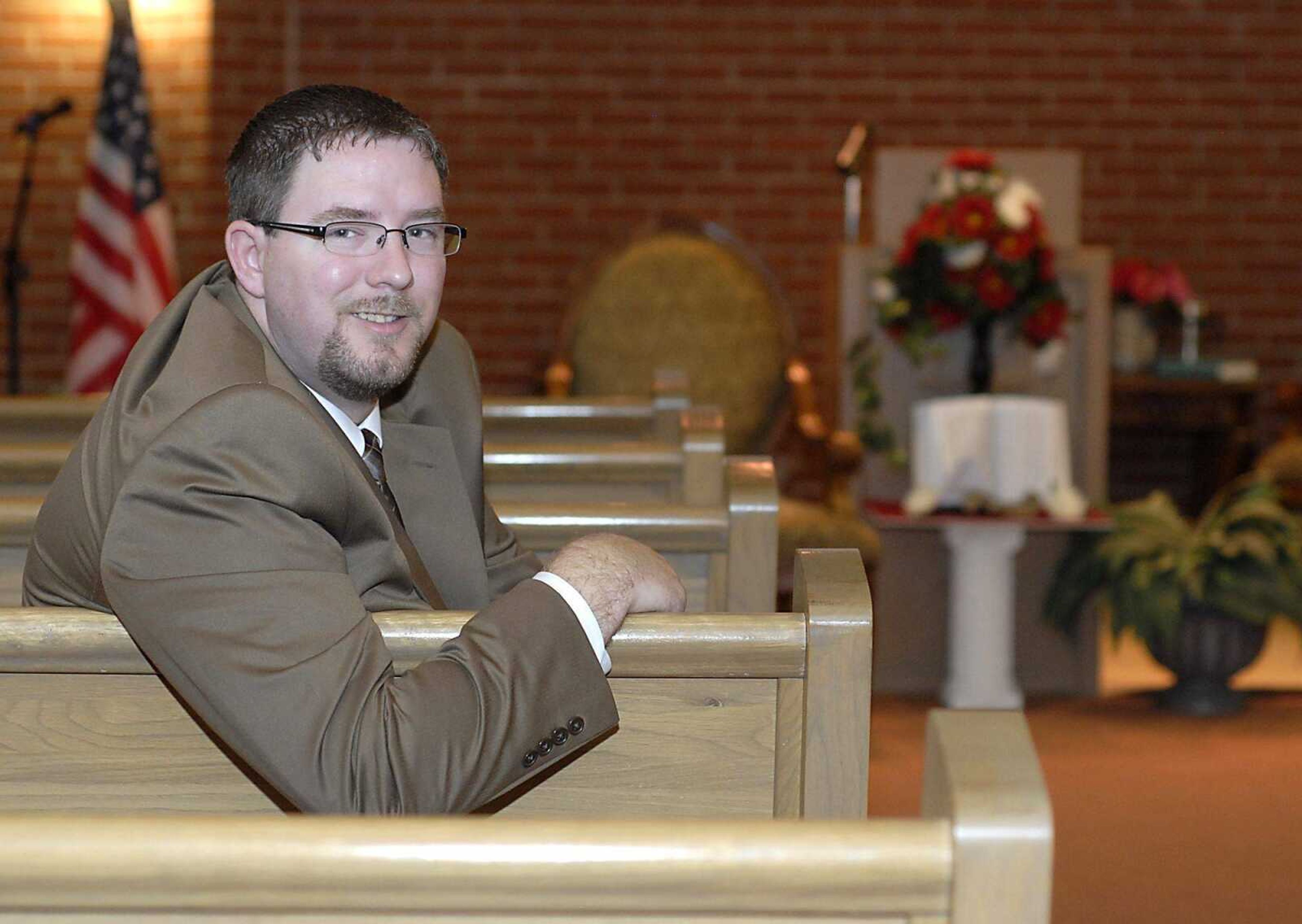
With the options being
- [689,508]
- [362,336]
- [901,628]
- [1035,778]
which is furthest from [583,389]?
[1035,778]

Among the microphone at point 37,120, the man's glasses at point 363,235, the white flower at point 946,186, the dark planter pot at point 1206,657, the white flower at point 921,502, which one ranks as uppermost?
the microphone at point 37,120

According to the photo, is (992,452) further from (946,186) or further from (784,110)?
(784,110)

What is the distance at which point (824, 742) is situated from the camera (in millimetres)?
1127

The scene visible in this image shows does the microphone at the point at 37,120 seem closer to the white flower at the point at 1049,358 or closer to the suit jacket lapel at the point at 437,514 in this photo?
the white flower at the point at 1049,358

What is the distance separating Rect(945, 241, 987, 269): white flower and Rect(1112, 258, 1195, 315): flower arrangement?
163 centimetres

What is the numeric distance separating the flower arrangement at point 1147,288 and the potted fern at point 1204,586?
1.57m

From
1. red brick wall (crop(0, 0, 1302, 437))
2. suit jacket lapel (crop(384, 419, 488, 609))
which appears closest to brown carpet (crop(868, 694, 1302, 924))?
suit jacket lapel (crop(384, 419, 488, 609))

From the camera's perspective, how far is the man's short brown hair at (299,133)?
1379mm

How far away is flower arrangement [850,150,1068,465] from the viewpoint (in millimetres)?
3982

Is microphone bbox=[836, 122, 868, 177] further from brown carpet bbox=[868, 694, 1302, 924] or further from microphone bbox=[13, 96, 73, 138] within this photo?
microphone bbox=[13, 96, 73, 138]

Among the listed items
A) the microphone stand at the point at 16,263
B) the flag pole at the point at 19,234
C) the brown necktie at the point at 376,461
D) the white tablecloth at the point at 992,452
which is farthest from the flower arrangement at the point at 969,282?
the brown necktie at the point at 376,461

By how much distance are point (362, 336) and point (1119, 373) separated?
173 inches

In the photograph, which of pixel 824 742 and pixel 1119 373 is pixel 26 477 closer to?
pixel 824 742

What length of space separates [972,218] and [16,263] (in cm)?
288
